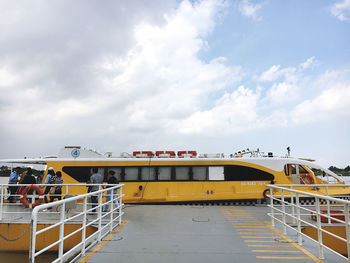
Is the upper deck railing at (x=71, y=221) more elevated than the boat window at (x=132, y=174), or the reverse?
the boat window at (x=132, y=174)

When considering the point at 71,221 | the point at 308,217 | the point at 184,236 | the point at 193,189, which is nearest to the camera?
the point at 184,236

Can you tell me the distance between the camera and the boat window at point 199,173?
13273 mm

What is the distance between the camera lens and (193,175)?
13289 mm

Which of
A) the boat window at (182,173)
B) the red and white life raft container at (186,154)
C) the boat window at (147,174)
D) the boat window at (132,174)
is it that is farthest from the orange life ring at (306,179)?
the boat window at (132,174)

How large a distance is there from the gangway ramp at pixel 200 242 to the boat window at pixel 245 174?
361cm

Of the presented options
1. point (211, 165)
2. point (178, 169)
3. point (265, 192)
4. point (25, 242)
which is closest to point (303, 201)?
point (265, 192)

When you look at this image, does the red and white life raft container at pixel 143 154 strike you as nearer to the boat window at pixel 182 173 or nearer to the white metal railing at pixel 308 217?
the boat window at pixel 182 173

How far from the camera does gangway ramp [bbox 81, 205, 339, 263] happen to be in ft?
17.0

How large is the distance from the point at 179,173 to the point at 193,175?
Answer: 72 centimetres

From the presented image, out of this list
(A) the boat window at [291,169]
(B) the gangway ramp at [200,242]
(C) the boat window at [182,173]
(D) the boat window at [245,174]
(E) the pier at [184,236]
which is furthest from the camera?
(A) the boat window at [291,169]

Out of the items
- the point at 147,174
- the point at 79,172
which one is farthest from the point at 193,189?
the point at 79,172

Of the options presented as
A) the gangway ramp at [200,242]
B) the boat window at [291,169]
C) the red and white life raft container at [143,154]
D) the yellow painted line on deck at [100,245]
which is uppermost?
the red and white life raft container at [143,154]

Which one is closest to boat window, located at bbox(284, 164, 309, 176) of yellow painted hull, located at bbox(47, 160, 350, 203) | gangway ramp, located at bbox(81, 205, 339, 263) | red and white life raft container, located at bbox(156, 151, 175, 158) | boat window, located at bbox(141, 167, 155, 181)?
yellow painted hull, located at bbox(47, 160, 350, 203)

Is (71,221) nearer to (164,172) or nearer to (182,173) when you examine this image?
(164,172)
